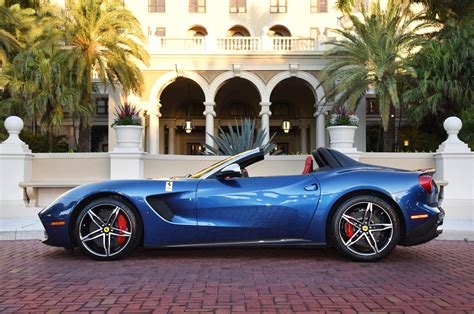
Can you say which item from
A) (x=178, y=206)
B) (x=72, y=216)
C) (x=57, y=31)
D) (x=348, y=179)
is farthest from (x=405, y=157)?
(x=57, y=31)

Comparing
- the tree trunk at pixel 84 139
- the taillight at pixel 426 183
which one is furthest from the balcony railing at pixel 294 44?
the taillight at pixel 426 183

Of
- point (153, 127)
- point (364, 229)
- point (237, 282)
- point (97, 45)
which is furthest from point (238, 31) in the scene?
point (237, 282)

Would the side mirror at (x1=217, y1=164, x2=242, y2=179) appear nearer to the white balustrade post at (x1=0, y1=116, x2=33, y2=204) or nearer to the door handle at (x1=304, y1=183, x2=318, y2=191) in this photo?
the door handle at (x1=304, y1=183, x2=318, y2=191)

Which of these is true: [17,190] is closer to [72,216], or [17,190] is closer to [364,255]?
[72,216]

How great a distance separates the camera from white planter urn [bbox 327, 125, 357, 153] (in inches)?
367

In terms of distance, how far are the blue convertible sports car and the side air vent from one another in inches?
0.4

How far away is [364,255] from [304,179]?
101 centimetres

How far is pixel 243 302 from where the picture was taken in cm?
320

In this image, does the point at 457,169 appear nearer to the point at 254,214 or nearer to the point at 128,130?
the point at 254,214

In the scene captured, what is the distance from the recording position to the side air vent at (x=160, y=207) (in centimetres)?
453

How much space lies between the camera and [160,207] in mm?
4543

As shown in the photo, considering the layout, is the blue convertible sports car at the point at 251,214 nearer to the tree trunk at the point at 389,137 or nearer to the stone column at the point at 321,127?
the tree trunk at the point at 389,137

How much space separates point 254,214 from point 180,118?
2684 cm

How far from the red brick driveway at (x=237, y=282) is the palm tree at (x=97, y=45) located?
15911 mm
